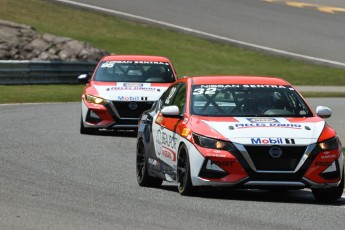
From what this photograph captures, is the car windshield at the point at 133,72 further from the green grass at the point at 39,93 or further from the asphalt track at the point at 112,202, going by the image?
the green grass at the point at 39,93

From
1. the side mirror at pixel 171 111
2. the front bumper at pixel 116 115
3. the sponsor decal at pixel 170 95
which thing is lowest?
the front bumper at pixel 116 115

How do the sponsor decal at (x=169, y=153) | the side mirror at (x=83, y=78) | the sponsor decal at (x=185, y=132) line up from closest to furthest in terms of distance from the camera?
1. the sponsor decal at (x=185, y=132)
2. the sponsor decal at (x=169, y=153)
3. the side mirror at (x=83, y=78)

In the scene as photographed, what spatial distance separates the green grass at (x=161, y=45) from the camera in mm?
40594

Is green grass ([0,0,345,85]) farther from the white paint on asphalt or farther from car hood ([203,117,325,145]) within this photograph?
car hood ([203,117,325,145])

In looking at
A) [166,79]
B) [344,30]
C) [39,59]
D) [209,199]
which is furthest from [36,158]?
[344,30]

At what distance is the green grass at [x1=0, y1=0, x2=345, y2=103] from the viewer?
40.6 meters

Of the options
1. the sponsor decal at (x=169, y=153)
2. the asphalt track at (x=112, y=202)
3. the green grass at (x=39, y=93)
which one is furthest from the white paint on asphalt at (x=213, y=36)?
the sponsor decal at (x=169, y=153)

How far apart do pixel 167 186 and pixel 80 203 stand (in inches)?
97.6

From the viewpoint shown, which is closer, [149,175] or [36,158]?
[149,175]

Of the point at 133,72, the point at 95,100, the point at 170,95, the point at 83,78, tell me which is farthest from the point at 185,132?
the point at 83,78

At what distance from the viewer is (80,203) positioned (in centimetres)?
1104

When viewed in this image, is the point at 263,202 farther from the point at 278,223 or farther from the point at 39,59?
the point at 39,59

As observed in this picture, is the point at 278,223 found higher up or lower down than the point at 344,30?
higher up

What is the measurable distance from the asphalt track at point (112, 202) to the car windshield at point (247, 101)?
0.87 metres
